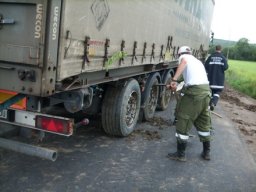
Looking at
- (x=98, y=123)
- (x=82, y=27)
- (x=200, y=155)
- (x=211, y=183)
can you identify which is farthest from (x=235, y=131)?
(x=82, y=27)

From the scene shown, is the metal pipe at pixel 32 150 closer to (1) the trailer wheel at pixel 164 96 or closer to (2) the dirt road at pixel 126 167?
(2) the dirt road at pixel 126 167

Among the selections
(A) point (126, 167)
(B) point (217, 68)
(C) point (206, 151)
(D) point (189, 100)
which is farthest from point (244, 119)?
(A) point (126, 167)

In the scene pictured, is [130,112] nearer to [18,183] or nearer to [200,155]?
[200,155]

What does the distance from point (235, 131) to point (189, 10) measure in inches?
132

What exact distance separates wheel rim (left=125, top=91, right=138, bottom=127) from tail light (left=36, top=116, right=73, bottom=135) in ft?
8.62

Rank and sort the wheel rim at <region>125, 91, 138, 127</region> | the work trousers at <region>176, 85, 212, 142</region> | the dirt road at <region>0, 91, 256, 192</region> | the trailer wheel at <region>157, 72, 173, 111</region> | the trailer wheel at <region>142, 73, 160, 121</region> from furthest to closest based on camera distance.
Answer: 1. the trailer wheel at <region>157, 72, 173, 111</region>
2. the trailer wheel at <region>142, 73, 160, 121</region>
3. the wheel rim at <region>125, 91, 138, 127</region>
4. the work trousers at <region>176, 85, 212, 142</region>
5. the dirt road at <region>0, 91, 256, 192</region>

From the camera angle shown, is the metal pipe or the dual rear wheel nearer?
the metal pipe

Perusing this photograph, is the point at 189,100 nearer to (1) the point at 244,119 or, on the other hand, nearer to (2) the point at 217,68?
(2) the point at 217,68

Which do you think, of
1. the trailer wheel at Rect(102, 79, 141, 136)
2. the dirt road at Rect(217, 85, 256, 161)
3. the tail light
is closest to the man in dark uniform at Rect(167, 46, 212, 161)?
the trailer wheel at Rect(102, 79, 141, 136)

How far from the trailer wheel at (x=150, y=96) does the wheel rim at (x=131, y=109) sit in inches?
27.0

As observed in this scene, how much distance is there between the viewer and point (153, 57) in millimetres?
7047

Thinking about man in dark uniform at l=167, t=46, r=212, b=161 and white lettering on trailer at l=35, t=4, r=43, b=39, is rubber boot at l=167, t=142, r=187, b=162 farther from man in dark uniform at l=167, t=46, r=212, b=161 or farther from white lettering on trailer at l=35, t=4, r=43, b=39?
white lettering on trailer at l=35, t=4, r=43, b=39

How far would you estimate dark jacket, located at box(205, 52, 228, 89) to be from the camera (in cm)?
932

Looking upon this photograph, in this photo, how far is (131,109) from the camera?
6.77m
